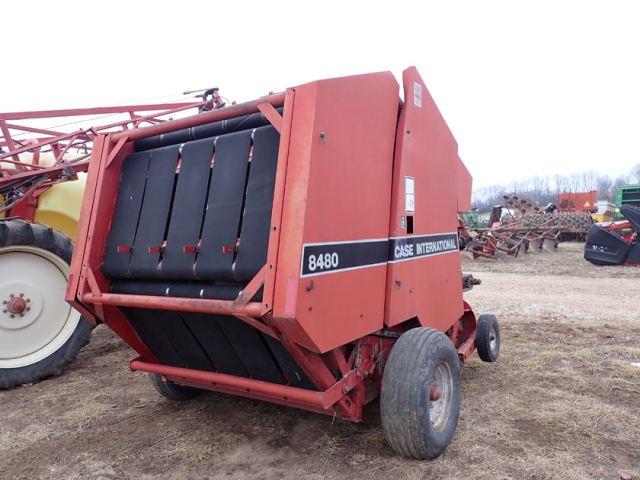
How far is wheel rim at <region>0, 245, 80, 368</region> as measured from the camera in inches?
186

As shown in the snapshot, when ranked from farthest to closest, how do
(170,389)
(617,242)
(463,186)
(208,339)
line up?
(617,242)
(463,186)
(170,389)
(208,339)

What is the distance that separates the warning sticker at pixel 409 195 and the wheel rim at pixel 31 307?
371 cm

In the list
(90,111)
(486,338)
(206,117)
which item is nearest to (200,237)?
(206,117)

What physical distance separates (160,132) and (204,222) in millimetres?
851

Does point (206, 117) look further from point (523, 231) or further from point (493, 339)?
point (523, 231)

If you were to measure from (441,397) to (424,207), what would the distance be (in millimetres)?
1378

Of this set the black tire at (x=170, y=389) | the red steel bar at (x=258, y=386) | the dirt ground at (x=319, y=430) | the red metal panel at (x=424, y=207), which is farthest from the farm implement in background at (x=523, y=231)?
the red steel bar at (x=258, y=386)

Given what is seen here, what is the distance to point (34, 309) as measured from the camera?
15.9 ft

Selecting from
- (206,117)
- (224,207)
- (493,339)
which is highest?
(206,117)

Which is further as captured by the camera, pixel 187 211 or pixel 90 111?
pixel 90 111

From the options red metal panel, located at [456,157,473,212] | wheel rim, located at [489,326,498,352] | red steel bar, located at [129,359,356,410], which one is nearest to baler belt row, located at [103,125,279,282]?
red steel bar, located at [129,359,356,410]

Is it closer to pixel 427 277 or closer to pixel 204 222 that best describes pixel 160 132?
pixel 204 222

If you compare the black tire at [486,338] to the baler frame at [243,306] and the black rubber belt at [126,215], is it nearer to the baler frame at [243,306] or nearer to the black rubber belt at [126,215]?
the baler frame at [243,306]

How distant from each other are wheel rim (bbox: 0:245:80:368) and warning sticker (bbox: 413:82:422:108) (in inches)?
154
